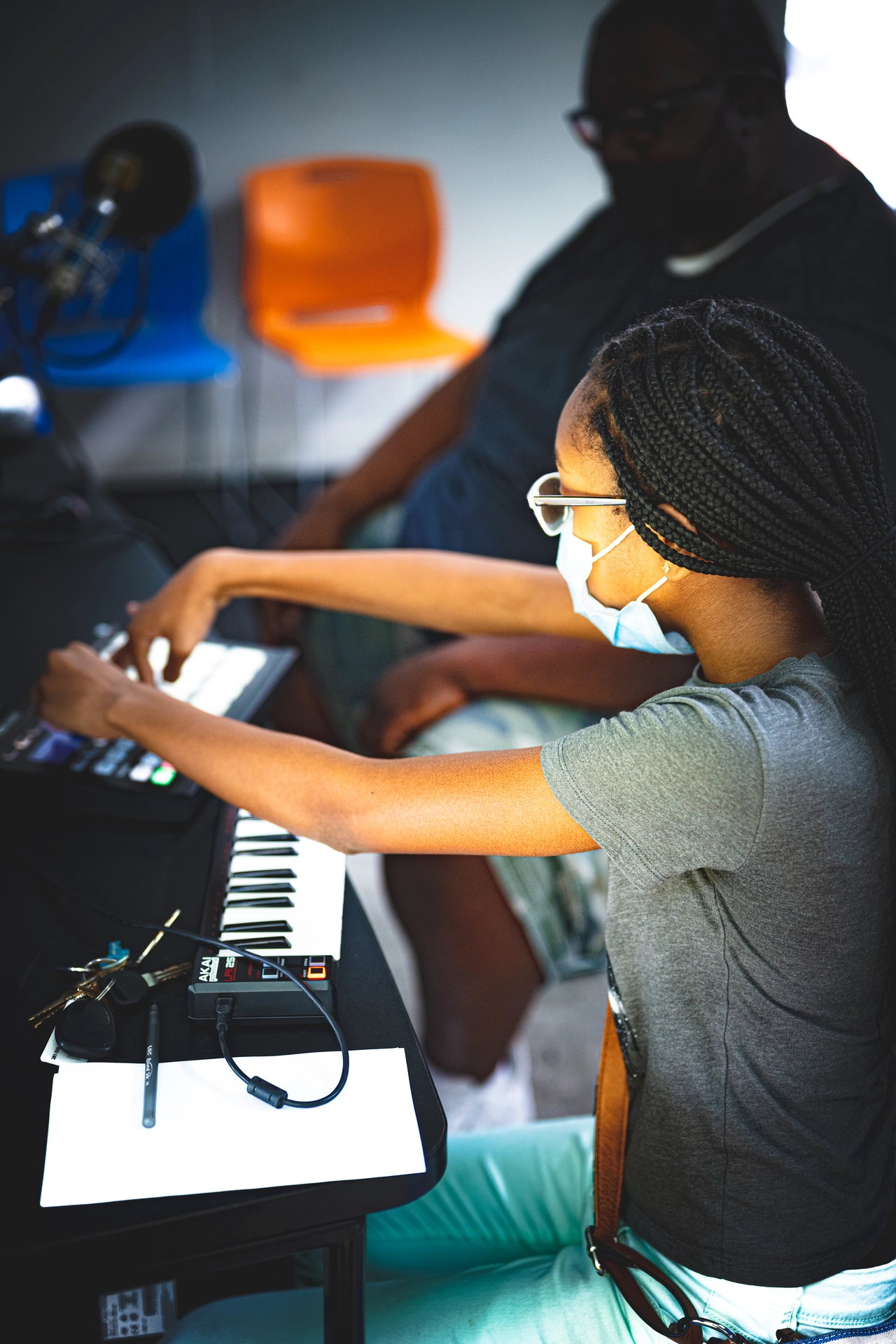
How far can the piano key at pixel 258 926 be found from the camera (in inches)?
34.4

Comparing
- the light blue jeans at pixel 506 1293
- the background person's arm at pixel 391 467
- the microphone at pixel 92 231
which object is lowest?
→ the light blue jeans at pixel 506 1293

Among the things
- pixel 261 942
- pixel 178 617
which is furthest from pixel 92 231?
pixel 261 942

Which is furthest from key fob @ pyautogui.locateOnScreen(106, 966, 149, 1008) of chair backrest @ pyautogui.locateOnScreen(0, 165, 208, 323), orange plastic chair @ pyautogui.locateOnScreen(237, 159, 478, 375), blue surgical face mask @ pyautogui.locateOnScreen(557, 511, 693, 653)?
chair backrest @ pyautogui.locateOnScreen(0, 165, 208, 323)

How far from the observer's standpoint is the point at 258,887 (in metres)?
0.92

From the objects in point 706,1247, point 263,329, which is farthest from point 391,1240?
point 263,329

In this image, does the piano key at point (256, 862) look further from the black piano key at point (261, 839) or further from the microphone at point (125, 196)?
the microphone at point (125, 196)

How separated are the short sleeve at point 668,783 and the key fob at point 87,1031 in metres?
0.35

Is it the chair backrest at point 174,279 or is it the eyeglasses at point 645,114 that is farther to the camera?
the chair backrest at point 174,279

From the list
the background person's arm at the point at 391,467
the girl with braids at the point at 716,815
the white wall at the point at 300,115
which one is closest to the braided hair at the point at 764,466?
the girl with braids at the point at 716,815

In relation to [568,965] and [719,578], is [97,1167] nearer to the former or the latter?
[719,578]

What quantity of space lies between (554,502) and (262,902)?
40 centimetres

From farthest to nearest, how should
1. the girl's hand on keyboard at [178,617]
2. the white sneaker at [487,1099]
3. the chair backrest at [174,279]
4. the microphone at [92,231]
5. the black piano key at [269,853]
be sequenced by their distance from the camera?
the chair backrest at [174,279] → the white sneaker at [487,1099] → the microphone at [92,231] → the girl's hand on keyboard at [178,617] → the black piano key at [269,853]

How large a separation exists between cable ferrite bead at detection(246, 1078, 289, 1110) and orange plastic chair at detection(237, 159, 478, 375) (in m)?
3.26

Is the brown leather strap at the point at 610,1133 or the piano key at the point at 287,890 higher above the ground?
the piano key at the point at 287,890
